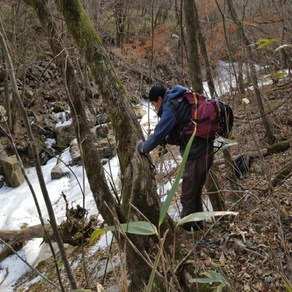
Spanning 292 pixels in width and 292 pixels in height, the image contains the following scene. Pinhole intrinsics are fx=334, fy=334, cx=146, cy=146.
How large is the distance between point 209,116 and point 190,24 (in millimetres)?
1097

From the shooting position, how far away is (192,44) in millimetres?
3320

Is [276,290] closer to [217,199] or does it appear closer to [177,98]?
[217,199]

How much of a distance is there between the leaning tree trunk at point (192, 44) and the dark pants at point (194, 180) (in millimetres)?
784

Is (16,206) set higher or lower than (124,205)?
lower

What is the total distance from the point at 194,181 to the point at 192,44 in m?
1.36

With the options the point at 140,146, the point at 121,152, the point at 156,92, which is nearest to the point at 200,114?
the point at 156,92

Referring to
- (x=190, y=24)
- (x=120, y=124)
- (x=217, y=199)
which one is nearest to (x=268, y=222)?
(x=217, y=199)

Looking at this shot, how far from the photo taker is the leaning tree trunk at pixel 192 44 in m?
3.28

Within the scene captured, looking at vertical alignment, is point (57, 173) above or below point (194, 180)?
below

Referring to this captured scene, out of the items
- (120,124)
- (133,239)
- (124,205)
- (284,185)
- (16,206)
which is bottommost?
(16,206)

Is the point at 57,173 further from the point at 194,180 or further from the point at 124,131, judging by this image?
the point at 124,131

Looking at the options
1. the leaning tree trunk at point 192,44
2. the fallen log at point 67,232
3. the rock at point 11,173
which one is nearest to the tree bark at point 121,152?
the leaning tree trunk at point 192,44

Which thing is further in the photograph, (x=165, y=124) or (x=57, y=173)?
(x=57, y=173)

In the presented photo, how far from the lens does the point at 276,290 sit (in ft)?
7.13
